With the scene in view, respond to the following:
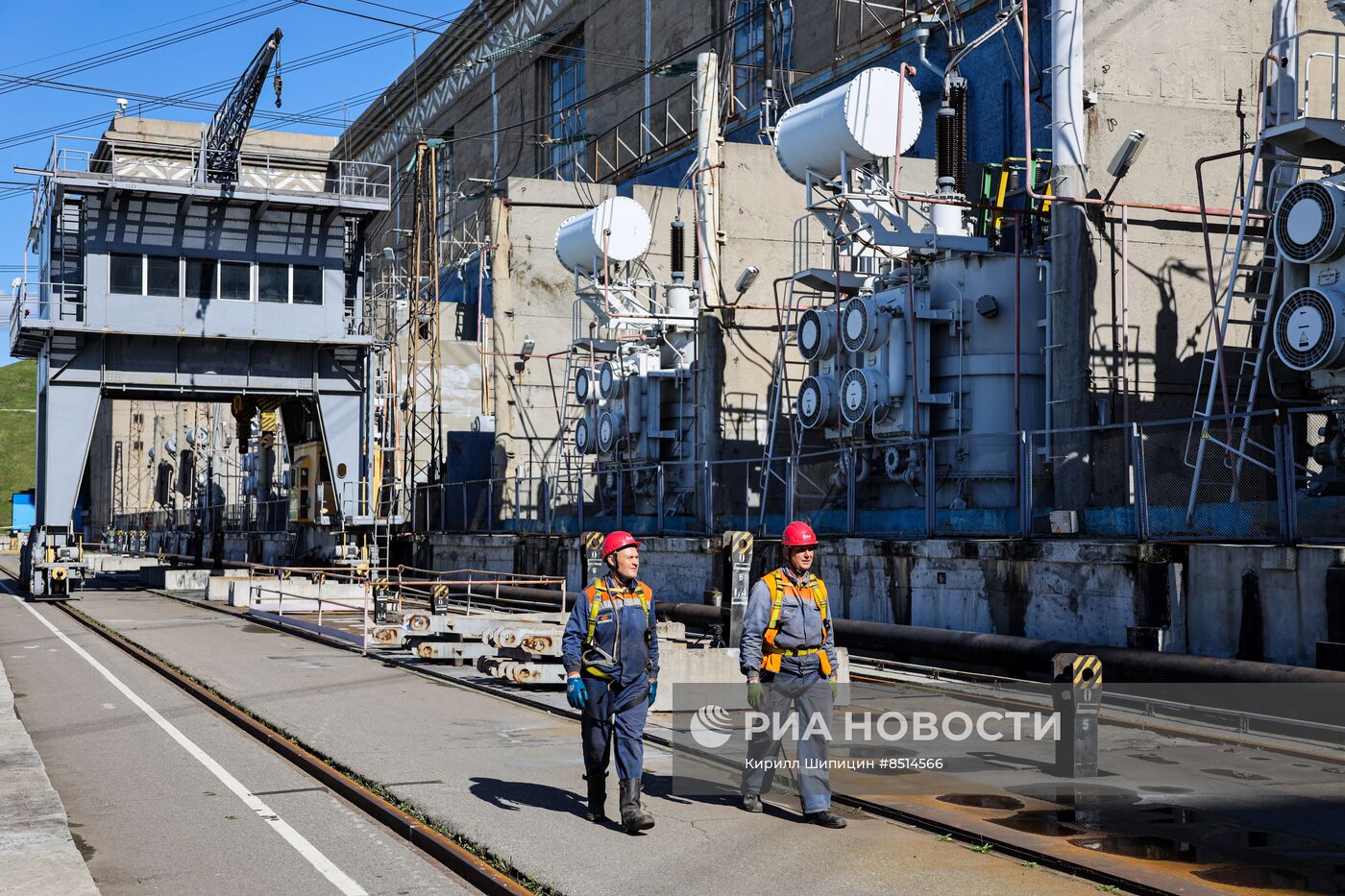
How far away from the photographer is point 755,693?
30.2 ft

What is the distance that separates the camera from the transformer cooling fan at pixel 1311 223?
1783 centimetres

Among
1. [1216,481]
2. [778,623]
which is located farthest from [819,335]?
[778,623]

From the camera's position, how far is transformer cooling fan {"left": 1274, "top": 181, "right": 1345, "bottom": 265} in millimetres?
17828

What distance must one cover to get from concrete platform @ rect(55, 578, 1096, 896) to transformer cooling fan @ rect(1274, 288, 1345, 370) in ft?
35.3

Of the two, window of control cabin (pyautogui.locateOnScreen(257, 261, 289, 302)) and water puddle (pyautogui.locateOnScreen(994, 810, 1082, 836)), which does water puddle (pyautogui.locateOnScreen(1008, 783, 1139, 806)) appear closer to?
water puddle (pyautogui.locateOnScreen(994, 810, 1082, 836))

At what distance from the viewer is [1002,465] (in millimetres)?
23469

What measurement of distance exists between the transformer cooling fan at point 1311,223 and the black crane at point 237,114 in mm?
35158

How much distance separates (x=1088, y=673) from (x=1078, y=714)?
1.09 ft

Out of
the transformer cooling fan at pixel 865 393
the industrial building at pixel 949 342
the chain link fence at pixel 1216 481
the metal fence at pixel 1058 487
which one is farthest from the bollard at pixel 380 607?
the chain link fence at pixel 1216 481

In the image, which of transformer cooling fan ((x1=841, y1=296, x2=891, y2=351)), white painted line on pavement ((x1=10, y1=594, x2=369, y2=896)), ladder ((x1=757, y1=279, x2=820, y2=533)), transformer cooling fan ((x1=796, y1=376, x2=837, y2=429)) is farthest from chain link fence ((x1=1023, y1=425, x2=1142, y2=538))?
white painted line on pavement ((x1=10, y1=594, x2=369, y2=896))

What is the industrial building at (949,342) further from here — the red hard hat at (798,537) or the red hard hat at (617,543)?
the red hard hat at (617,543)

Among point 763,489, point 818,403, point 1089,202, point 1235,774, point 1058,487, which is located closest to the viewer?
point 1235,774

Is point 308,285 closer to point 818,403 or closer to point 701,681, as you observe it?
point 818,403

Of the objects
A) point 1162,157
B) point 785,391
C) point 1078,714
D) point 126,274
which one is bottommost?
point 1078,714
